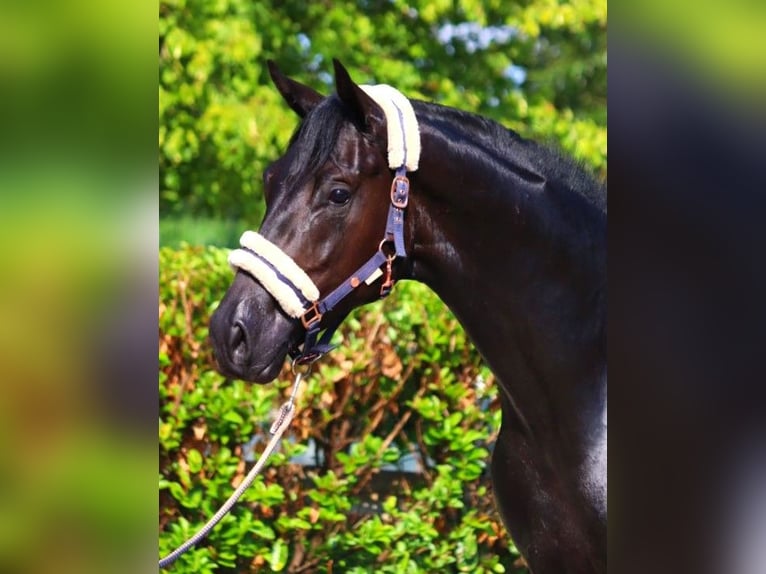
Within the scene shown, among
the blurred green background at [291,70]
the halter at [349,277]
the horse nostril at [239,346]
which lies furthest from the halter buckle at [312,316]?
the blurred green background at [291,70]

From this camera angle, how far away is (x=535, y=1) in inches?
302

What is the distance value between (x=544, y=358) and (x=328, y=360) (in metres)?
1.87

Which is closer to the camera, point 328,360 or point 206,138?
point 328,360

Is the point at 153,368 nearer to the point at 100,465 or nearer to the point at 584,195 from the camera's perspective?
the point at 100,465

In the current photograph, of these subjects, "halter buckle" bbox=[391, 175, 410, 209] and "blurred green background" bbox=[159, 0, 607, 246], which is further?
"blurred green background" bbox=[159, 0, 607, 246]

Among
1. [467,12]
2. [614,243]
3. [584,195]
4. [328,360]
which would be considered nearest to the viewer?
[614,243]

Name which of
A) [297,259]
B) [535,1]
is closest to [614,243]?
[297,259]

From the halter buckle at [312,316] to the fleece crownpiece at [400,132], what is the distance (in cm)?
43

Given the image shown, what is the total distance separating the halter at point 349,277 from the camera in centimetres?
219

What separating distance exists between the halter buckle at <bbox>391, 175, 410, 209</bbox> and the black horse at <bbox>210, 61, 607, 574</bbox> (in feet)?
0.07

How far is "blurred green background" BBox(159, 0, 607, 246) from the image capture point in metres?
6.86

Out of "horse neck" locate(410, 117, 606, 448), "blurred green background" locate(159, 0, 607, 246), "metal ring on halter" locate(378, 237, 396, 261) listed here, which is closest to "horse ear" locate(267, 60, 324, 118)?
"horse neck" locate(410, 117, 606, 448)

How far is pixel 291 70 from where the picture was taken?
25.3 ft

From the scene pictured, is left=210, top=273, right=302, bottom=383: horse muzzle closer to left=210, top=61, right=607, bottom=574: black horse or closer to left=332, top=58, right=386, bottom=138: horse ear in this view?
left=210, top=61, right=607, bottom=574: black horse
